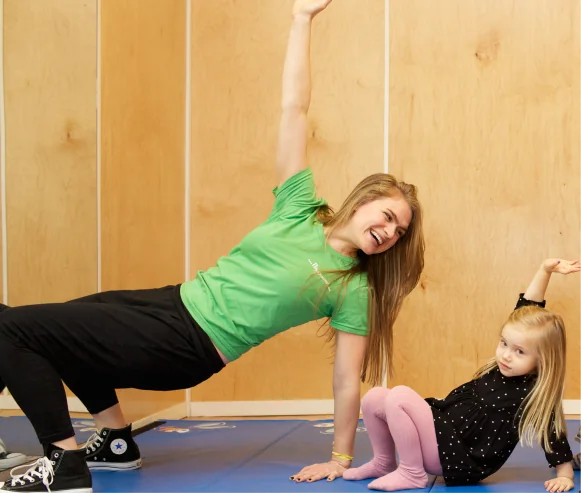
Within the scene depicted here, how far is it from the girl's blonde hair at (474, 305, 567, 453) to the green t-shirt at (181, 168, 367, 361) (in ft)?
1.40

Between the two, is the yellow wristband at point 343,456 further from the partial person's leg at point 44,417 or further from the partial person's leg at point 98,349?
the partial person's leg at point 44,417

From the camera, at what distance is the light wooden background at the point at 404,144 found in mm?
3236

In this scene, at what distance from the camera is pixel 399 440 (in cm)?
201

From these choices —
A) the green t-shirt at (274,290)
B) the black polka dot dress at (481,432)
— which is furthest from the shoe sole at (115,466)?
the black polka dot dress at (481,432)

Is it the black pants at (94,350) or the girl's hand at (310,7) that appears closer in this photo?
the black pants at (94,350)

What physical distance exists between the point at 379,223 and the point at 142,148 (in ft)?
3.98

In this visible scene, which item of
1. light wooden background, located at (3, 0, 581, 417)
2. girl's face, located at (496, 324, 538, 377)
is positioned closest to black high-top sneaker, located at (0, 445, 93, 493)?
girl's face, located at (496, 324, 538, 377)

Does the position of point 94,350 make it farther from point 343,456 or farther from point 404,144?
point 404,144

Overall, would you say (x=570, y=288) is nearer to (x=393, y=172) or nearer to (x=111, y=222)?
(x=393, y=172)

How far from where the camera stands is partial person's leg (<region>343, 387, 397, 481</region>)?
6.79 ft

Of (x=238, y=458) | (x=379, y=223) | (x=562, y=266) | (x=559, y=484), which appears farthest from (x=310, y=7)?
(x=559, y=484)

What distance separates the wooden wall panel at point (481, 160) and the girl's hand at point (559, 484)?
1294 mm

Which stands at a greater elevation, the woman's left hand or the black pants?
the black pants

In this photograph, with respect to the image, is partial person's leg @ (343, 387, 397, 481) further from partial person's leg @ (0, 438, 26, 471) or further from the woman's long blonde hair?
partial person's leg @ (0, 438, 26, 471)
